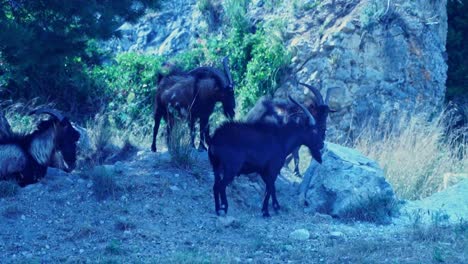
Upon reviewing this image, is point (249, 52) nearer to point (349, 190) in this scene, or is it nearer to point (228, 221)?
point (349, 190)

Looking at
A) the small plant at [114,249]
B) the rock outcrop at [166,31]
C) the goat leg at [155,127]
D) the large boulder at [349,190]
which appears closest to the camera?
the small plant at [114,249]

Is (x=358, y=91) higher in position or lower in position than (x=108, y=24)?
lower

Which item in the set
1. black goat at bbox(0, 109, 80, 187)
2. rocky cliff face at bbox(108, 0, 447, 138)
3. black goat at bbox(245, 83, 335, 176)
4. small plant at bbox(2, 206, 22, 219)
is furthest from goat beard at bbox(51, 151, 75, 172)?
rocky cliff face at bbox(108, 0, 447, 138)

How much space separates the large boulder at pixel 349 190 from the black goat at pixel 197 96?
186 cm

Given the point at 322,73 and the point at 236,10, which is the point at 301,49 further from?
the point at 236,10

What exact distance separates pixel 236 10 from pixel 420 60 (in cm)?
391

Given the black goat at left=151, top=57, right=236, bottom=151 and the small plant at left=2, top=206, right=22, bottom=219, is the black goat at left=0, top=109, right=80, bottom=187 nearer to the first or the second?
the black goat at left=151, top=57, right=236, bottom=151

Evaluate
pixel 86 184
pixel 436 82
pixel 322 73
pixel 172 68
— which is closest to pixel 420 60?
pixel 436 82

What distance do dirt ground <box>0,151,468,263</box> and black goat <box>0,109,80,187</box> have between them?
0.32 meters

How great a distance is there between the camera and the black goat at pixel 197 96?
40.8ft

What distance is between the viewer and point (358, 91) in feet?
54.3

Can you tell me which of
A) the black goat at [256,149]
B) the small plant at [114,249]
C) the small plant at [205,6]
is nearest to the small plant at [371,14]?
the small plant at [205,6]

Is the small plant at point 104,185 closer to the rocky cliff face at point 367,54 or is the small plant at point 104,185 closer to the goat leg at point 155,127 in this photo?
the goat leg at point 155,127

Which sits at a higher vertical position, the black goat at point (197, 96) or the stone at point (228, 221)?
the black goat at point (197, 96)
